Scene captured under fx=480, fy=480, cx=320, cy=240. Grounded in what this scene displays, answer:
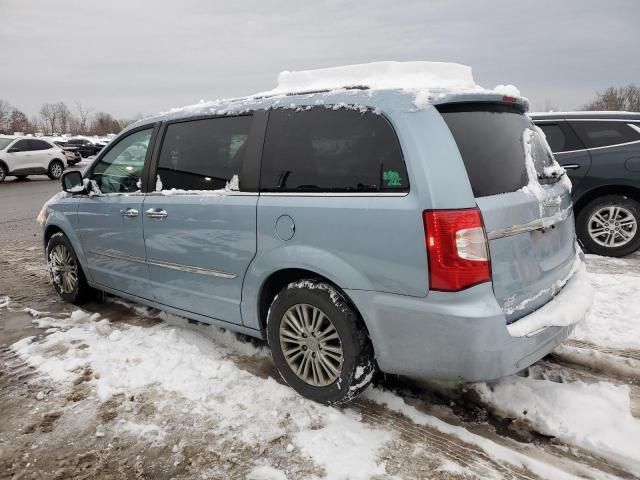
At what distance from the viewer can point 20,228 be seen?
30.0 feet

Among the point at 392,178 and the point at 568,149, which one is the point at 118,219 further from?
the point at 568,149

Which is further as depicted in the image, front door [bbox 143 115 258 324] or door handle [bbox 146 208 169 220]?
door handle [bbox 146 208 169 220]

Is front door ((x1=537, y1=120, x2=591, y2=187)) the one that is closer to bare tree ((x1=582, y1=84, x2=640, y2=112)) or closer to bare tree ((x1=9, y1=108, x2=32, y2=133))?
bare tree ((x1=582, y1=84, x2=640, y2=112))

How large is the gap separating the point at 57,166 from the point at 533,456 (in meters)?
22.1

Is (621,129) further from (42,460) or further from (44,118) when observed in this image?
(44,118)

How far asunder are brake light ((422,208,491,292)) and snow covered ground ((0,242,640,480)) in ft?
2.94

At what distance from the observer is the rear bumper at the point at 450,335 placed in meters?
2.26

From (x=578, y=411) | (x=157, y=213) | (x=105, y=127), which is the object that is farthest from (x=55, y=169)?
(x=105, y=127)

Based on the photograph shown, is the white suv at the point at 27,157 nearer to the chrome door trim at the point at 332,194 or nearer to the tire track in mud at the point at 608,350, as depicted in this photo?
the chrome door trim at the point at 332,194

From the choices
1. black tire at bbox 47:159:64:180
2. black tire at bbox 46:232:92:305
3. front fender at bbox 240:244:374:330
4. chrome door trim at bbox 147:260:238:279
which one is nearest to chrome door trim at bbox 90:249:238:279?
chrome door trim at bbox 147:260:238:279

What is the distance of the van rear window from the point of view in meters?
2.43

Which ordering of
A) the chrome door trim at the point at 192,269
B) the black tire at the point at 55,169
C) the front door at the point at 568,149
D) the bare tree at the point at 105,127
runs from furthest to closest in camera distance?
the bare tree at the point at 105,127, the black tire at the point at 55,169, the front door at the point at 568,149, the chrome door trim at the point at 192,269

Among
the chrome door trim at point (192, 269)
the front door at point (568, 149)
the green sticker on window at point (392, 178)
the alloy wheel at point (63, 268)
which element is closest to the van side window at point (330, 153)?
the green sticker on window at point (392, 178)

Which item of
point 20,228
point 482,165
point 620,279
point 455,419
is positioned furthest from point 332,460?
point 20,228
